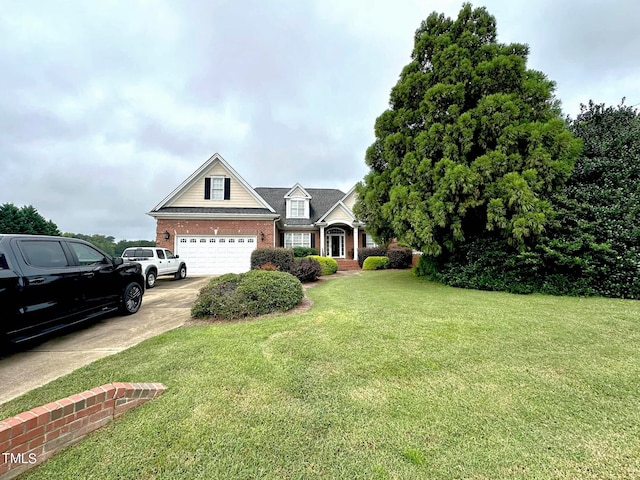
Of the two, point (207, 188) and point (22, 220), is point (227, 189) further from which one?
point (22, 220)

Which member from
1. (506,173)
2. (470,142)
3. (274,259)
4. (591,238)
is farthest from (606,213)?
(274,259)

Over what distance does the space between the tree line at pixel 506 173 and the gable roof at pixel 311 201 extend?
10.4 metres

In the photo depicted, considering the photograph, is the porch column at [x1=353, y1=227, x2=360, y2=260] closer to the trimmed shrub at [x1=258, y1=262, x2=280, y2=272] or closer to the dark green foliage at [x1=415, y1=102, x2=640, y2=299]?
the trimmed shrub at [x1=258, y1=262, x2=280, y2=272]

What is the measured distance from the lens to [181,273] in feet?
44.4

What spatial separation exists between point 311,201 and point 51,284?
18120mm

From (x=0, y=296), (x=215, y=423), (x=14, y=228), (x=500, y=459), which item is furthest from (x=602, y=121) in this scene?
(x=14, y=228)

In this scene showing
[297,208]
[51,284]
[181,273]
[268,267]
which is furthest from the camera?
[297,208]

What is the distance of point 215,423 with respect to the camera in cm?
220

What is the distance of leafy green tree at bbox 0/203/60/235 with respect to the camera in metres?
17.6

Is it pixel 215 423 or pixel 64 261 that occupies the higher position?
pixel 64 261

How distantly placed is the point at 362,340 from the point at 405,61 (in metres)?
10.7

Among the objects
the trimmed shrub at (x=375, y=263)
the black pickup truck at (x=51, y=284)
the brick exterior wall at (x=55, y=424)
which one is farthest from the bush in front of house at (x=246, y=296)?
the trimmed shrub at (x=375, y=263)

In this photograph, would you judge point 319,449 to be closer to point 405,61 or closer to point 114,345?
point 114,345

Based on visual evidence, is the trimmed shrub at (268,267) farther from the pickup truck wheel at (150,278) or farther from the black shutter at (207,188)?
the black shutter at (207,188)
